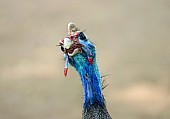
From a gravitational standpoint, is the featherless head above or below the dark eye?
below

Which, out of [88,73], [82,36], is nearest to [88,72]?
[88,73]

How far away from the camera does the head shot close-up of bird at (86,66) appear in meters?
14.0

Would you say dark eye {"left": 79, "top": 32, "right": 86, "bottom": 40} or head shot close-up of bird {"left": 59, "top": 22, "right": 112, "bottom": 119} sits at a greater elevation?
dark eye {"left": 79, "top": 32, "right": 86, "bottom": 40}

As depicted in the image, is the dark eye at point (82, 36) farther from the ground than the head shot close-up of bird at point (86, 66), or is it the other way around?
the dark eye at point (82, 36)

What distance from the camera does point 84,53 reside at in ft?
46.0

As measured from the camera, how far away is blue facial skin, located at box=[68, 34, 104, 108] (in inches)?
552

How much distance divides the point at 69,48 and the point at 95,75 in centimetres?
32

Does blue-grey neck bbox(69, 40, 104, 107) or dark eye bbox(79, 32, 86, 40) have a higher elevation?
dark eye bbox(79, 32, 86, 40)

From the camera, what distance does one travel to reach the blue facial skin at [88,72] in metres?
14.0

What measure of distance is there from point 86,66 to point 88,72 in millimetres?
50

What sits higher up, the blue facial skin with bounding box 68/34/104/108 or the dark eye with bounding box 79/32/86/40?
the dark eye with bounding box 79/32/86/40

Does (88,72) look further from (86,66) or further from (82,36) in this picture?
(82,36)

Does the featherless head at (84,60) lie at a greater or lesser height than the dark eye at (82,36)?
lesser

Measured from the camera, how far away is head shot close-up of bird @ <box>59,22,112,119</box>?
13969 millimetres
